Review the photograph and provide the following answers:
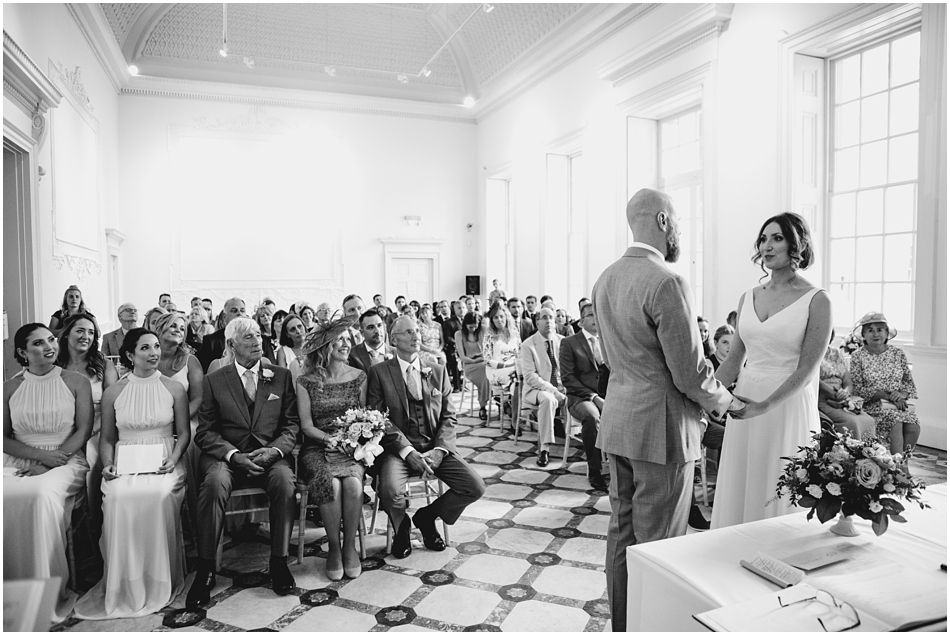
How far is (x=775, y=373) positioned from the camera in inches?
118

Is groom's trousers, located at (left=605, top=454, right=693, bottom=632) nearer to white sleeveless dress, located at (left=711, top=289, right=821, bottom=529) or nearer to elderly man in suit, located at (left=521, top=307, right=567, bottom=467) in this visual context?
white sleeveless dress, located at (left=711, top=289, right=821, bottom=529)

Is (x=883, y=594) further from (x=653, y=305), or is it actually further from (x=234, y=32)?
(x=234, y=32)

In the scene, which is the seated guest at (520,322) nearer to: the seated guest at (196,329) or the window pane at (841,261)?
the window pane at (841,261)

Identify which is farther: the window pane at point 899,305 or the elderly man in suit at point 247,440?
the window pane at point 899,305

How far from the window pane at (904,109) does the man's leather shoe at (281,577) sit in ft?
23.3

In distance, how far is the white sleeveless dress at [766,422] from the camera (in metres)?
2.96

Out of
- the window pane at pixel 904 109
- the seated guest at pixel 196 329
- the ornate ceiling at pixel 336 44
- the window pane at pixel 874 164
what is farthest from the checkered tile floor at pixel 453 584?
the ornate ceiling at pixel 336 44

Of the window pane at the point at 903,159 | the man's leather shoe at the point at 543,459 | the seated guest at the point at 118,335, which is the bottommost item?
the man's leather shoe at the point at 543,459

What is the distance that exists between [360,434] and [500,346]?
4567 millimetres

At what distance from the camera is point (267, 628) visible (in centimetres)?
308

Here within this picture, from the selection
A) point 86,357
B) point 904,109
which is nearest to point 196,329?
point 86,357

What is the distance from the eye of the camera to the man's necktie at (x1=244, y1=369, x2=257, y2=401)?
4000 millimetres

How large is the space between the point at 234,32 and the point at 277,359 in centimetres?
1148

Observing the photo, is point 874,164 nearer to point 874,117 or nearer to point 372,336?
point 874,117
